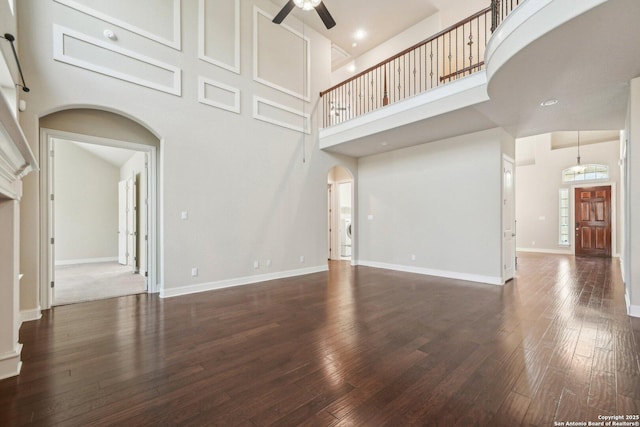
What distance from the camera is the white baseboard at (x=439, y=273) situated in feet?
16.8

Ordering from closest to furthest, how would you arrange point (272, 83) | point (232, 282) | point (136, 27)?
point (136, 27)
point (232, 282)
point (272, 83)

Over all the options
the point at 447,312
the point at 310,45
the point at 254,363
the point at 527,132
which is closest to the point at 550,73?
the point at 527,132

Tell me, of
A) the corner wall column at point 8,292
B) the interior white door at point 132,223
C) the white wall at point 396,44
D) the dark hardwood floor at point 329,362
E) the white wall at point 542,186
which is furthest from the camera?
→ the white wall at point 542,186

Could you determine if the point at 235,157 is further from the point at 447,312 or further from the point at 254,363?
the point at 447,312

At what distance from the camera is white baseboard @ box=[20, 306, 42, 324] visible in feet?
11.0

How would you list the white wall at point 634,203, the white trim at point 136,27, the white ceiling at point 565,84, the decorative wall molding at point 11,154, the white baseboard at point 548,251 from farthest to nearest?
1. the white baseboard at point 548,251
2. the white trim at point 136,27
3. the white wall at point 634,203
4. the white ceiling at point 565,84
5. the decorative wall molding at point 11,154

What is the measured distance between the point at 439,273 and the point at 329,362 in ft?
13.9

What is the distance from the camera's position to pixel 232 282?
5.07 metres

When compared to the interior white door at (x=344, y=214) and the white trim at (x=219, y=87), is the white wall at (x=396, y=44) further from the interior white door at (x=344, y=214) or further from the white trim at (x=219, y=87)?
the white trim at (x=219, y=87)

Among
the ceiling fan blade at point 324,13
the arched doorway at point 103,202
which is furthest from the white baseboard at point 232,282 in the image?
the ceiling fan blade at point 324,13

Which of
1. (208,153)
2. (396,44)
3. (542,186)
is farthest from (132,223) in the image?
(542,186)

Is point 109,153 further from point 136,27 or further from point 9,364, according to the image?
point 9,364

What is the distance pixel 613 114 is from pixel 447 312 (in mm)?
4023

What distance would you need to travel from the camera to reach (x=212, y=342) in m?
2.77
